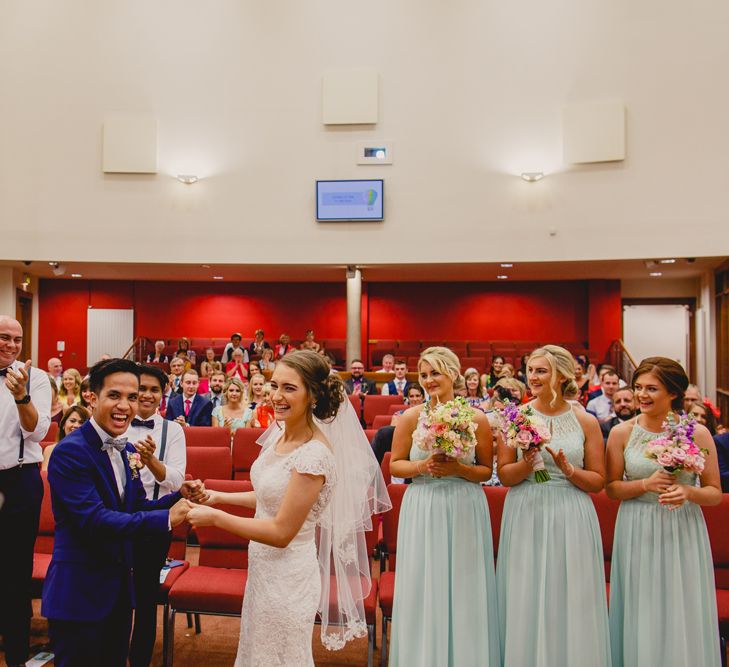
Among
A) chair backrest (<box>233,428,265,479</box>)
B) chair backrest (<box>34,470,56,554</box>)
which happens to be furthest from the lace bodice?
chair backrest (<box>233,428,265,479</box>)

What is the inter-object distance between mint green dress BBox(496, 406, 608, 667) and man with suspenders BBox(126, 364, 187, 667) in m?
1.63

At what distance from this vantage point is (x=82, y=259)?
11.0 m

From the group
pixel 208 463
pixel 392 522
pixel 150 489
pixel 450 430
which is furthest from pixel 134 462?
pixel 208 463

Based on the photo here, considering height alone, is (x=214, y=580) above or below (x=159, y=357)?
below

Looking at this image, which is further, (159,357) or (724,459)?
(159,357)

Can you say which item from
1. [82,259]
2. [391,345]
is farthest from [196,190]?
[391,345]

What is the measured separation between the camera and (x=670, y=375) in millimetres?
2793

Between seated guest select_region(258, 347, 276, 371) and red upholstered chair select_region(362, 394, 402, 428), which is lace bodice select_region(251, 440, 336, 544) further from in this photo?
seated guest select_region(258, 347, 276, 371)

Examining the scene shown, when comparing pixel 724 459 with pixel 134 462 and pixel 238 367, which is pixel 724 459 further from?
pixel 238 367

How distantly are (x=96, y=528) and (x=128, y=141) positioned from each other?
10398 mm

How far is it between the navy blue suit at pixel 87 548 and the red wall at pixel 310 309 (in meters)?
13.0

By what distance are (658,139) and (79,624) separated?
1084 centimetres

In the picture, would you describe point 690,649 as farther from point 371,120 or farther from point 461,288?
point 461,288

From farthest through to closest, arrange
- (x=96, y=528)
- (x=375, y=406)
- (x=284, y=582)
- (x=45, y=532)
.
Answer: (x=375, y=406) → (x=45, y=532) → (x=284, y=582) → (x=96, y=528)
